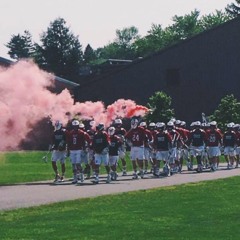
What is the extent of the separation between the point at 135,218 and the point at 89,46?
14395cm

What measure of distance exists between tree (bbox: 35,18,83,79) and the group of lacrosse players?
5978 cm

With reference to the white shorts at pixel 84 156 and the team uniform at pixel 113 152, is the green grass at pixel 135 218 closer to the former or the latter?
the team uniform at pixel 113 152

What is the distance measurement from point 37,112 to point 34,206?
7016mm

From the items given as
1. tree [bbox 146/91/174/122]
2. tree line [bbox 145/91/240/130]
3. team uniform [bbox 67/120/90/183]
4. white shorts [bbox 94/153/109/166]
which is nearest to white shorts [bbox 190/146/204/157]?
white shorts [bbox 94/153/109/166]

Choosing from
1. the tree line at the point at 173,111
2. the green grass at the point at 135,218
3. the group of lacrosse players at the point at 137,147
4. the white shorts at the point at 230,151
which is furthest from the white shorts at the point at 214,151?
the tree line at the point at 173,111

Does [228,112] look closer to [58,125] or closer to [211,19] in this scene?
[58,125]

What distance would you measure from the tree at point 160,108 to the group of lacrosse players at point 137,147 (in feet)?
62.2

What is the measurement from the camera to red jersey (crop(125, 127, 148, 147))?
33406 millimetres

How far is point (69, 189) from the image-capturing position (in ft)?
88.7

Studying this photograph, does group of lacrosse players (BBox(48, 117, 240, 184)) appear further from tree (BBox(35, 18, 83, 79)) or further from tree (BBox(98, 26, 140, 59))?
tree (BBox(98, 26, 140, 59))

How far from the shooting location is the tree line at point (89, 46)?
338 feet

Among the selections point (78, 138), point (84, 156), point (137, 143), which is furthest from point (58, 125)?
point (137, 143)

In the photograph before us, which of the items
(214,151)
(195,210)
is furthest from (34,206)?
(214,151)

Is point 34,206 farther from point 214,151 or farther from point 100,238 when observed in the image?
point 214,151
